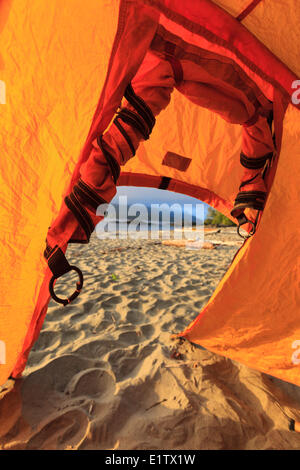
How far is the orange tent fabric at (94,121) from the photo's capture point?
771mm

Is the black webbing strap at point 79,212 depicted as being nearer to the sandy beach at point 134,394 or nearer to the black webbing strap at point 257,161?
the black webbing strap at point 257,161

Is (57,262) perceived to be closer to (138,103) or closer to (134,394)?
(138,103)

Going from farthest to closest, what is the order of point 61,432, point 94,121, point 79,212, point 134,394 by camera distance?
point 134,394
point 61,432
point 94,121
point 79,212

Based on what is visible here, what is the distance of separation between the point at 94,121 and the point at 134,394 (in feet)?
5.17

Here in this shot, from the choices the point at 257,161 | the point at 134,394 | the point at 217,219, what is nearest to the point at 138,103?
the point at 257,161

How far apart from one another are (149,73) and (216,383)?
187 centimetres

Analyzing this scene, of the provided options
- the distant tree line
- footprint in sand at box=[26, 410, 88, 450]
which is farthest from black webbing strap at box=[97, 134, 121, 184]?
the distant tree line

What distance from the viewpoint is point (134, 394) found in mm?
1253

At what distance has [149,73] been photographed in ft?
2.56

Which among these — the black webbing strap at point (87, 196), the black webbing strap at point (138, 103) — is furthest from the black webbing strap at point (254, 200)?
the black webbing strap at point (87, 196)

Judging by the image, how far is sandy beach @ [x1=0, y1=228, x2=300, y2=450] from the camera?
103 centimetres

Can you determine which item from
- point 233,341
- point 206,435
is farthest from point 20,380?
point 233,341

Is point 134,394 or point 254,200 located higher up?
point 254,200

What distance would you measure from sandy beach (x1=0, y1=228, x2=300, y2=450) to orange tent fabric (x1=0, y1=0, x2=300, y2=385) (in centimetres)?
A: 20
